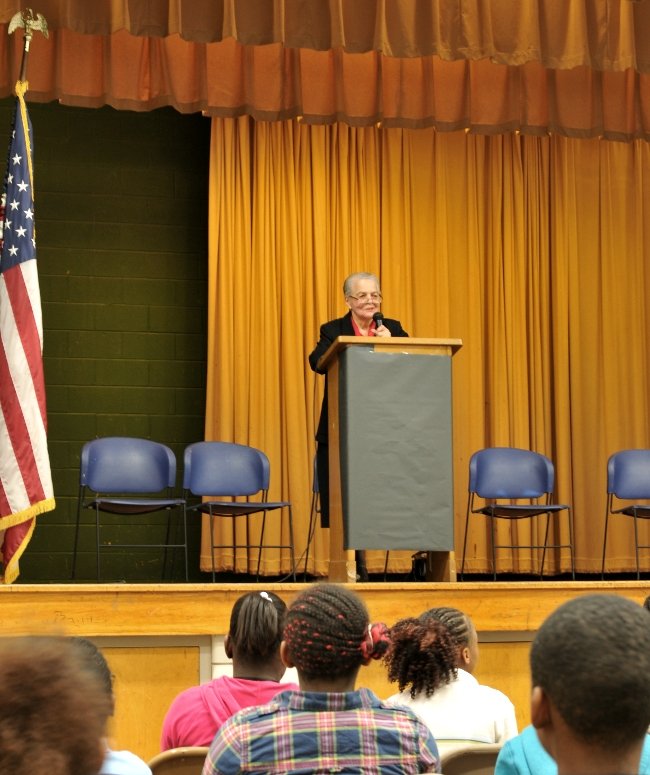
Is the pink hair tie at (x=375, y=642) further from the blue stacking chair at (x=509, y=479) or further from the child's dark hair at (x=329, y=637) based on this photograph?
the blue stacking chair at (x=509, y=479)

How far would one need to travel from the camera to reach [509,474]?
23.0ft

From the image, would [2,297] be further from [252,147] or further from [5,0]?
[252,147]

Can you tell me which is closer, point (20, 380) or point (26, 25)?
point (20, 380)

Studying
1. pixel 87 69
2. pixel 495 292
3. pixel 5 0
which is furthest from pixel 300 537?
pixel 5 0

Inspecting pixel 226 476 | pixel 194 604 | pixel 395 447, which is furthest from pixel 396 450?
pixel 226 476

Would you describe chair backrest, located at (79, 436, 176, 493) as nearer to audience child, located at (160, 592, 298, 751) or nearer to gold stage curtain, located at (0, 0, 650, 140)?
gold stage curtain, located at (0, 0, 650, 140)

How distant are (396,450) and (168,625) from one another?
133 centimetres

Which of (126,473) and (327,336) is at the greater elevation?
(327,336)

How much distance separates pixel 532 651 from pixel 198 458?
562 centimetres

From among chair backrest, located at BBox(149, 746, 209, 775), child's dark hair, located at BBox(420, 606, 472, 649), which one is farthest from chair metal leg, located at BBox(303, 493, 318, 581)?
chair backrest, located at BBox(149, 746, 209, 775)

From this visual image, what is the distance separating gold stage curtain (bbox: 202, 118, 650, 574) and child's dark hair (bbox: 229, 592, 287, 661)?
501cm

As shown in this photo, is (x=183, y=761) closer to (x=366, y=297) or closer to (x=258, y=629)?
(x=258, y=629)

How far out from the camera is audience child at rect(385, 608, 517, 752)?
2.83 meters

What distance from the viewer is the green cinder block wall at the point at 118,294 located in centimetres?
804
